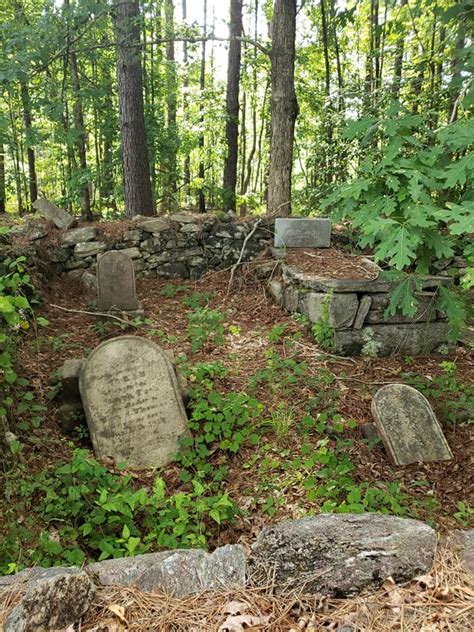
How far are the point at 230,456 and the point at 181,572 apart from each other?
6.50 feet

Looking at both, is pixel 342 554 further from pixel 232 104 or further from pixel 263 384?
pixel 232 104

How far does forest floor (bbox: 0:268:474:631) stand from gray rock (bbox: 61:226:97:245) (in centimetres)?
86

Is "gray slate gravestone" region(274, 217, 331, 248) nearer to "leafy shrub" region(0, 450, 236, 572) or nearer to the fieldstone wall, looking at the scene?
the fieldstone wall

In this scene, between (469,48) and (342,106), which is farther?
(342,106)

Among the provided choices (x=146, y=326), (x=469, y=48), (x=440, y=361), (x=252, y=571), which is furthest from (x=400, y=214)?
(x=146, y=326)

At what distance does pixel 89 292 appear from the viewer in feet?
20.7

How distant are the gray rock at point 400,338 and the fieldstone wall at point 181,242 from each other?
2546 millimetres

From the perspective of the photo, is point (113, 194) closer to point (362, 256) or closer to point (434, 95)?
point (362, 256)

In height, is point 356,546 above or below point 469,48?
below

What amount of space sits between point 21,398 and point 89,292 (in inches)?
113

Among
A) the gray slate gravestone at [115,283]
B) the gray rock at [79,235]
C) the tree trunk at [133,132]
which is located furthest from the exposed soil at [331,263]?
the tree trunk at [133,132]

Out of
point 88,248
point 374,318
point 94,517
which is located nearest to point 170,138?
point 88,248

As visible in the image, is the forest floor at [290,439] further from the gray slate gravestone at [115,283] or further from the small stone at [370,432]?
the gray slate gravestone at [115,283]

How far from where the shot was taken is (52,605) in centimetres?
137
